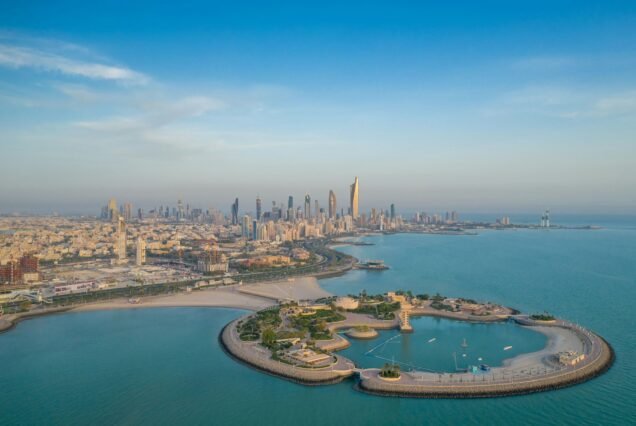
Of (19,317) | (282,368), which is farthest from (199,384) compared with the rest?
(19,317)

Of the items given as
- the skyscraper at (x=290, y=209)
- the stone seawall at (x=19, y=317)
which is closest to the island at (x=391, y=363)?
the stone seawall at (x=19, y=317)

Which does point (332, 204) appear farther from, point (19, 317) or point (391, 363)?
point (391, 363)

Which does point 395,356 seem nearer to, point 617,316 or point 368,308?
point 368,308

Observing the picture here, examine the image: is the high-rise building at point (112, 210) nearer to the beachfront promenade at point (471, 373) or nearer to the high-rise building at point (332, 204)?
the high-rise building at point (332, 204)

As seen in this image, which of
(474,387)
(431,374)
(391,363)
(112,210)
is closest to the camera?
(474,387)

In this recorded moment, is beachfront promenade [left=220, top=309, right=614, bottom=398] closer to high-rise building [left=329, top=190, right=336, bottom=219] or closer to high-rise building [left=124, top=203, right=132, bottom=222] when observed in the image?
high-rise building [left=329, top=190, right=336, bottom=219]

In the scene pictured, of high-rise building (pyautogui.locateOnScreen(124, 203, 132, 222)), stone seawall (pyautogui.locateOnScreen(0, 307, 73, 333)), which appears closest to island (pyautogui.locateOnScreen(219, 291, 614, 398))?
stone seawall (pyautogui.locateOnScreen(0, 307, 73, 333))

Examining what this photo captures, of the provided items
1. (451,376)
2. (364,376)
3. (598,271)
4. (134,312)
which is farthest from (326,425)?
(598,271)

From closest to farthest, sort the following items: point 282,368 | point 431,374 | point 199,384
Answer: point 199,384 → point 431,374 → point 282,368
